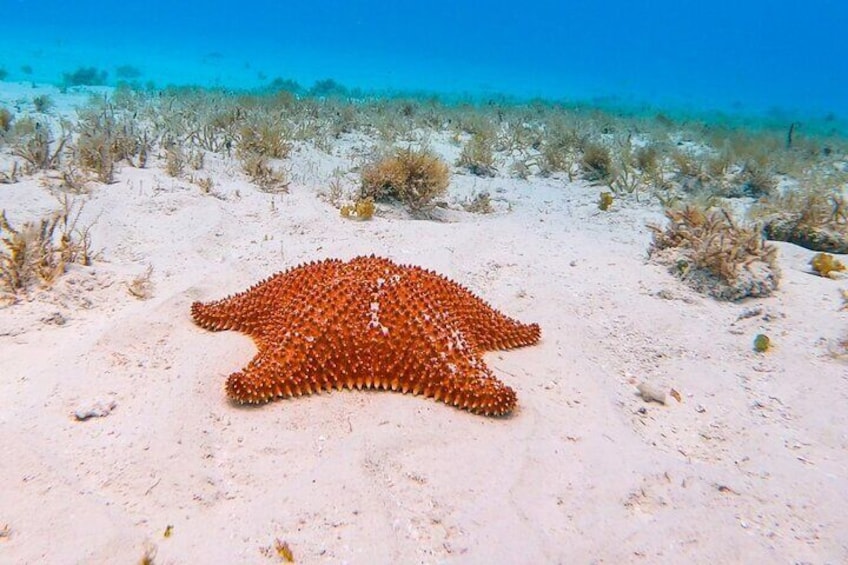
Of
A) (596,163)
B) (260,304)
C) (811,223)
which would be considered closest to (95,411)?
(260,304)

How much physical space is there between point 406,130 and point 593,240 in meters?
8.47

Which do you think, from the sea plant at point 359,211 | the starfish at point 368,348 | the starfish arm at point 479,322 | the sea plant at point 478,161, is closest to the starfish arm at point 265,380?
the starfish at point 368,348

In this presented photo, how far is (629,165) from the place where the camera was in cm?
1188

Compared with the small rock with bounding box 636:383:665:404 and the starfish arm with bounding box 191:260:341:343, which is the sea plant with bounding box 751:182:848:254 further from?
the starfish arm with bounding box 191:260:341:343

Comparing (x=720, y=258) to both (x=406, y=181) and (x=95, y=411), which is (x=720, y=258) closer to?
(x=406, y=181)

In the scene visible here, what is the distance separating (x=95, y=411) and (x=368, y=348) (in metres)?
1.70

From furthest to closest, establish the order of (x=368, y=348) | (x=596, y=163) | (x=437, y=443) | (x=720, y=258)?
1. (x=596, y=163)
2. (x=720, y=258)
3. (x=368, y=348)
4. (x=437, y=443)

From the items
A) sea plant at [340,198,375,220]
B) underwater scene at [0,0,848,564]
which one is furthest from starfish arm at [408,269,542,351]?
sea plant at [340,198,375,220]

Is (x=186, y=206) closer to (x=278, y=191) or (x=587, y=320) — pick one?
(x=278, y=191)

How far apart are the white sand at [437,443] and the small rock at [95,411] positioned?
0.12 ft

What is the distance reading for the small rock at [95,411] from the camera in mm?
3096

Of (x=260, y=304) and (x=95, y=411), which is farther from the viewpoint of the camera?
(x=260, y=304)

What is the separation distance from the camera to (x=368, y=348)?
3502 mm

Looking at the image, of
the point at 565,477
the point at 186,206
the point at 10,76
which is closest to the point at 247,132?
the point at 186,206
